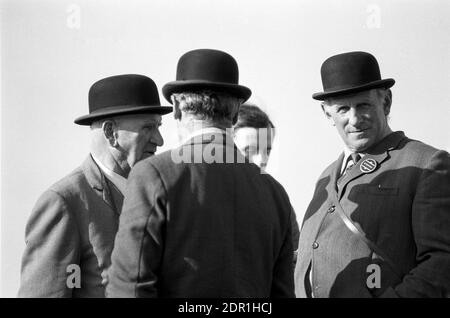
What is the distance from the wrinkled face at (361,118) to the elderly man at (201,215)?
3.58 feet

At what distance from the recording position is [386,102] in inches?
195

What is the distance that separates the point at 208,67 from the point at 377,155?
1332 millimetres

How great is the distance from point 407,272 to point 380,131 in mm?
897

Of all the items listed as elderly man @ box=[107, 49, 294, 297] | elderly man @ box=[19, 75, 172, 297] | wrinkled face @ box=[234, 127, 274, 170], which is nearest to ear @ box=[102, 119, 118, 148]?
elderly man @ box=[19, 75, 172, 297]

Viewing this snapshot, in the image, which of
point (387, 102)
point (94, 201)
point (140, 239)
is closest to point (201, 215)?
point (140, 239)

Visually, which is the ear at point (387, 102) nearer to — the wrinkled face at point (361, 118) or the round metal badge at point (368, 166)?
the wrinkled face at point (361, 118)

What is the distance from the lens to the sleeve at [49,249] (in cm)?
414

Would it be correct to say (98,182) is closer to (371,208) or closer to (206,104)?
(206,104)

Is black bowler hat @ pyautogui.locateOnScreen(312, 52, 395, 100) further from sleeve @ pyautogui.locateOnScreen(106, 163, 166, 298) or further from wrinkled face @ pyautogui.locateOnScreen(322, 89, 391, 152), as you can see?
sleeve @ pyautogui.locateOnScreen(106, 163, 166, 298)

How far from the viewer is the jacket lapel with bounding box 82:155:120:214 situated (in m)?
4.53

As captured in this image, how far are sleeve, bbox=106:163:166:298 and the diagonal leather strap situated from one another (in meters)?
1.49

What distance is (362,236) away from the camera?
14.8 ft

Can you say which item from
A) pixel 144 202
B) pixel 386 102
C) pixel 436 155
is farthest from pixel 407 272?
pixel 144 202
